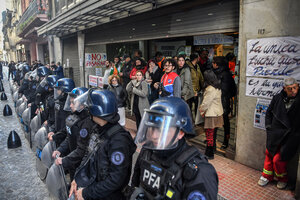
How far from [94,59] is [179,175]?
11897 mm

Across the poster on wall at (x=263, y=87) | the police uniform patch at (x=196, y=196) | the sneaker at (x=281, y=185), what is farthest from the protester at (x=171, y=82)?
the police uniform patch at (x=196, y=196)

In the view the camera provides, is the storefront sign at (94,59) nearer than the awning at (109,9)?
No

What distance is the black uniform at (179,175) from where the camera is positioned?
4.83 feet

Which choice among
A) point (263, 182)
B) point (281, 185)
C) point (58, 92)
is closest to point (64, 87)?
point (58, 92)

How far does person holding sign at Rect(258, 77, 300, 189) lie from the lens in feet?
11.1

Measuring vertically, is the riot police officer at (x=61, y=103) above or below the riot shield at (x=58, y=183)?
above

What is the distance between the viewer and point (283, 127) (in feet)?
11.4

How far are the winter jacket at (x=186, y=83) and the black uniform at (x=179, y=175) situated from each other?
3739 mm

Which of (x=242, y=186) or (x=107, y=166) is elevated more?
(x=107, y=166)

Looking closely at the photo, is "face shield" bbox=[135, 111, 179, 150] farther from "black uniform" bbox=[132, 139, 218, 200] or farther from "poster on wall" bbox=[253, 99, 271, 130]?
"poster on wall" bbox=[253, 99, 271, 130]

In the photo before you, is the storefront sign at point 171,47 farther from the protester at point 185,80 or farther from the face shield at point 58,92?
the face shield at point 58,92

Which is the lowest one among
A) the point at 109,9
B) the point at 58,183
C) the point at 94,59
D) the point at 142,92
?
the point at 58,183

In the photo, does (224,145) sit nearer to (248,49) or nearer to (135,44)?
(248,49)

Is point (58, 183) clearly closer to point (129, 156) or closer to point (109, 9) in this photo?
point (129, 156)
